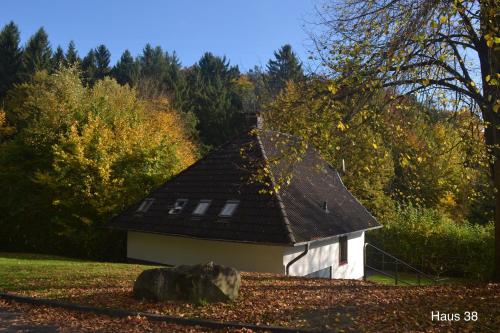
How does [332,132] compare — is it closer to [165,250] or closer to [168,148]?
[165,250]

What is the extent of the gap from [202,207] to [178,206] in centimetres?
127

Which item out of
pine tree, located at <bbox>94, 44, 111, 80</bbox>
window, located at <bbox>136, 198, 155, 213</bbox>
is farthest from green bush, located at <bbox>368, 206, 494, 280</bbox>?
pine tree, located at <bbox>94, 44, 111, 80</bbox>

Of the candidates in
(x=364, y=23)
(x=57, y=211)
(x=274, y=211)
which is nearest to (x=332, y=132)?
(x=364, y=23)

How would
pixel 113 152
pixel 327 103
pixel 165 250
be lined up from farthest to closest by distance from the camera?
pixel 113 152 < pixel 165 250 < pixel 327 103

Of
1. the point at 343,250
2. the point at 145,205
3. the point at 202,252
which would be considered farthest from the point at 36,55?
the point at 343,250

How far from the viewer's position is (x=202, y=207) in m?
17.1

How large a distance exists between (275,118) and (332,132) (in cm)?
138

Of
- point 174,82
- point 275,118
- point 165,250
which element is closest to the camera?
point 275,118

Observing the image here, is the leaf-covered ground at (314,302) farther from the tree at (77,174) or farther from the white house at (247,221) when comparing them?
the tree at (77,174)

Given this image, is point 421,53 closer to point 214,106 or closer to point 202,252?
point 202,252

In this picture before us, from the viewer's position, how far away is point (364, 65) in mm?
8805

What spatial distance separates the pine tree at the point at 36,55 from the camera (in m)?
46.8

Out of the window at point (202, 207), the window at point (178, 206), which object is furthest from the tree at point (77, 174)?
the window at point (202, 207)

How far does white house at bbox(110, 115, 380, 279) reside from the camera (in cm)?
1488
